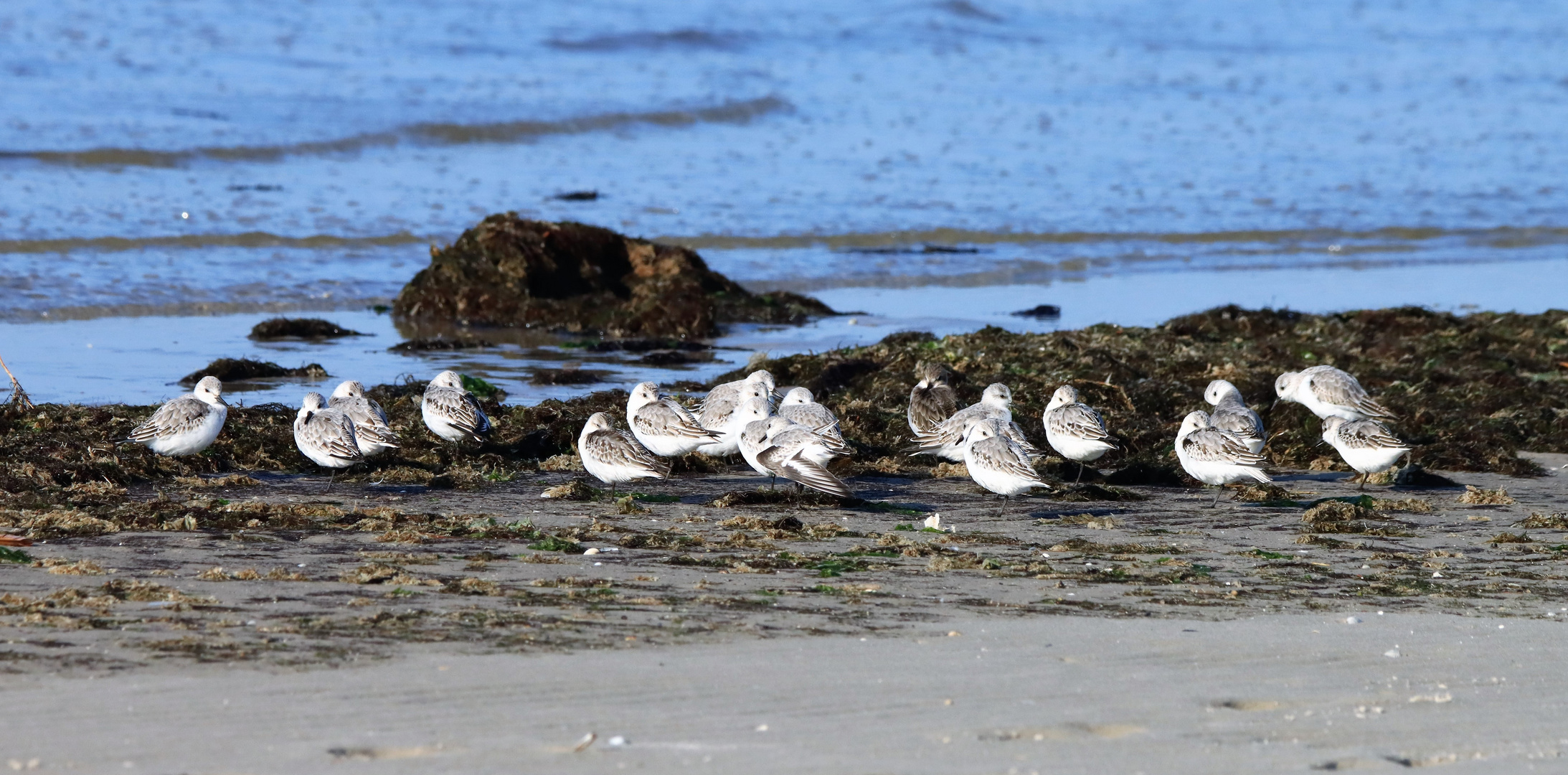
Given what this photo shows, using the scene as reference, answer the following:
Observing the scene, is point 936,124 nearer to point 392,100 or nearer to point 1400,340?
point 392,100

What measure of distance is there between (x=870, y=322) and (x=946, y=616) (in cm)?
1004

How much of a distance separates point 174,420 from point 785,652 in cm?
470

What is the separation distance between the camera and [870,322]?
16.0 m

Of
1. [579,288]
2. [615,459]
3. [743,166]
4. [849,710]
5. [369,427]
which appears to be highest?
[743,166]

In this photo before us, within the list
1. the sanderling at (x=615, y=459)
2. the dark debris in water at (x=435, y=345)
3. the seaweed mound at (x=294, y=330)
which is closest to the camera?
the sanderling at (x=615, y=459)

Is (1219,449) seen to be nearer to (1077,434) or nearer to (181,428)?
(1077,434)

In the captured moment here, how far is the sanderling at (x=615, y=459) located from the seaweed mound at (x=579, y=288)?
20.1ft

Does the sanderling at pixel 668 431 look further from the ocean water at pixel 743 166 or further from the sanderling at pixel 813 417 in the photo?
the ocean water at pixel 743 166

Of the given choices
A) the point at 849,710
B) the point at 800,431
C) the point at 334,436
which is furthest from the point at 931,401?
the point at 849,710

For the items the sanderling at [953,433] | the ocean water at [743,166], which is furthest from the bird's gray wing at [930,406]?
the ocean water at [743,166]

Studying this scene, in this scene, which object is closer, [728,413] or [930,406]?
[728,413]

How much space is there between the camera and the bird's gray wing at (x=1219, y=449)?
911cm

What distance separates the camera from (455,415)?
31.4 feet

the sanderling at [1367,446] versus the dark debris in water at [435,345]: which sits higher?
the dark debris in water at [435,345]
